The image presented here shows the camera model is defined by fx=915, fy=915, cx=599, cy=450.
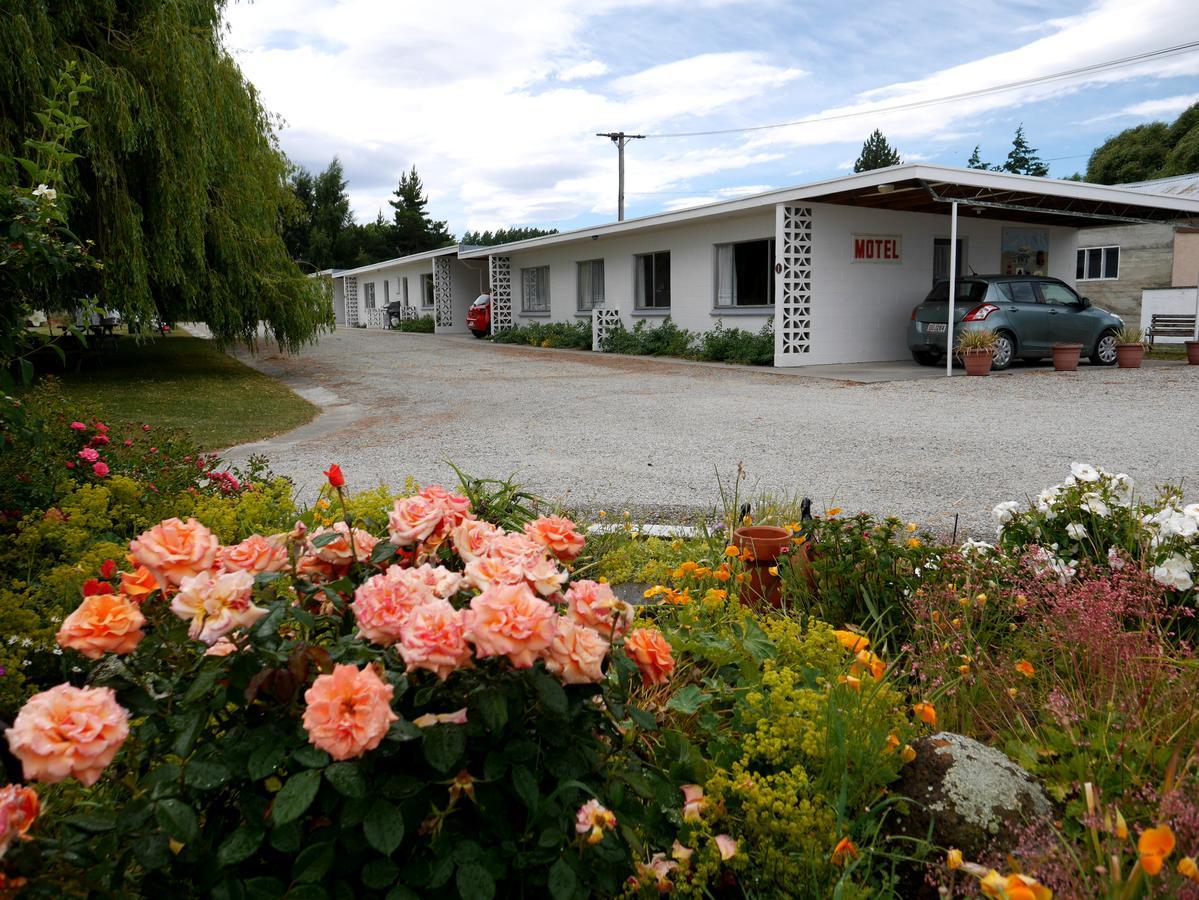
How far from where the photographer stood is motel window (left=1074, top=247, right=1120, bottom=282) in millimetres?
29766

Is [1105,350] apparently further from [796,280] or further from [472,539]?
[472,539]

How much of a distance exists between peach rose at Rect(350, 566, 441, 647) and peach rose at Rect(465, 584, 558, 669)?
129 mm

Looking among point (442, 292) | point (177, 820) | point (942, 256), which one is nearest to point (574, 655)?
point (177, 820)

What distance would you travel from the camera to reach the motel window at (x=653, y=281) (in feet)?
74.7

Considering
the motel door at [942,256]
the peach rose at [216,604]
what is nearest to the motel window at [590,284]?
the motel door at [942,256]

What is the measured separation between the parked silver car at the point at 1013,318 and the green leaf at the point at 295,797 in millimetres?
16112

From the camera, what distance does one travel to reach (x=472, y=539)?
1.87 metres

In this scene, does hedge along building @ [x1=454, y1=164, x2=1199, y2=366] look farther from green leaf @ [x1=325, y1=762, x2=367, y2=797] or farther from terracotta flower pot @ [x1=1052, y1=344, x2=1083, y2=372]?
green leaf @ [x1=325, y1=762, x2=367, y2=797]

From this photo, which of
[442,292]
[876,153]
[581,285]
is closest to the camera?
[581,285]

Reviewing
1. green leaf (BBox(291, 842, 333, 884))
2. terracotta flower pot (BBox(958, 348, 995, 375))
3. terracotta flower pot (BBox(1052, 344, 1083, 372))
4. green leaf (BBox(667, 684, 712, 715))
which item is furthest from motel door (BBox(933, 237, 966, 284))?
green leaf (BBox(291, 842, 333, 884))

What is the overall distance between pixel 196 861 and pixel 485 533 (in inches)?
30.2

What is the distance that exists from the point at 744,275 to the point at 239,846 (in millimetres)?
19621

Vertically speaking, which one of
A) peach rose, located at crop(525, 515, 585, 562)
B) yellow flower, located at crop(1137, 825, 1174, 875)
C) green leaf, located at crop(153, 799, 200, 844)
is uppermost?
peach rose, located at crop(525, 515, 585, 562)

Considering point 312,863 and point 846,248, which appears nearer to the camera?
point 312,863
